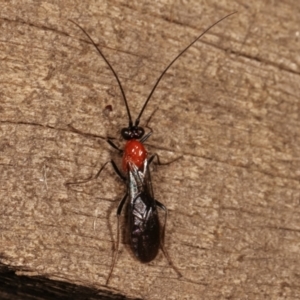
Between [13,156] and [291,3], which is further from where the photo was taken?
[291,3]

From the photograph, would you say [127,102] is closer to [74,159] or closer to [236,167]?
[74,159]

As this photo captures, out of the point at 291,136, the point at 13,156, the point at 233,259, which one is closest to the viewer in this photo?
the point at 13,156

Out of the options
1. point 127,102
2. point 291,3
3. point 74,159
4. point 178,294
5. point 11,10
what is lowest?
point 178,294

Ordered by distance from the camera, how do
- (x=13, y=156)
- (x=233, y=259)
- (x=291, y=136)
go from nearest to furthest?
(x=13, y=156) < (x=233, y=259) < (x=291, y=136)

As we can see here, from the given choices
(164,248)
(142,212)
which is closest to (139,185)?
(142,212)

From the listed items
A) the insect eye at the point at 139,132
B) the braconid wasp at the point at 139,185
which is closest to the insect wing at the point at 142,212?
the braconid wasp at the point at 139,185

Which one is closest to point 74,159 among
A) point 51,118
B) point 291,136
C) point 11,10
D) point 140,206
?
point 51,118

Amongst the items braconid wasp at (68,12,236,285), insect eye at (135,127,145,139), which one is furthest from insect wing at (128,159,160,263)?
insect eye at (135,127,145,139)
